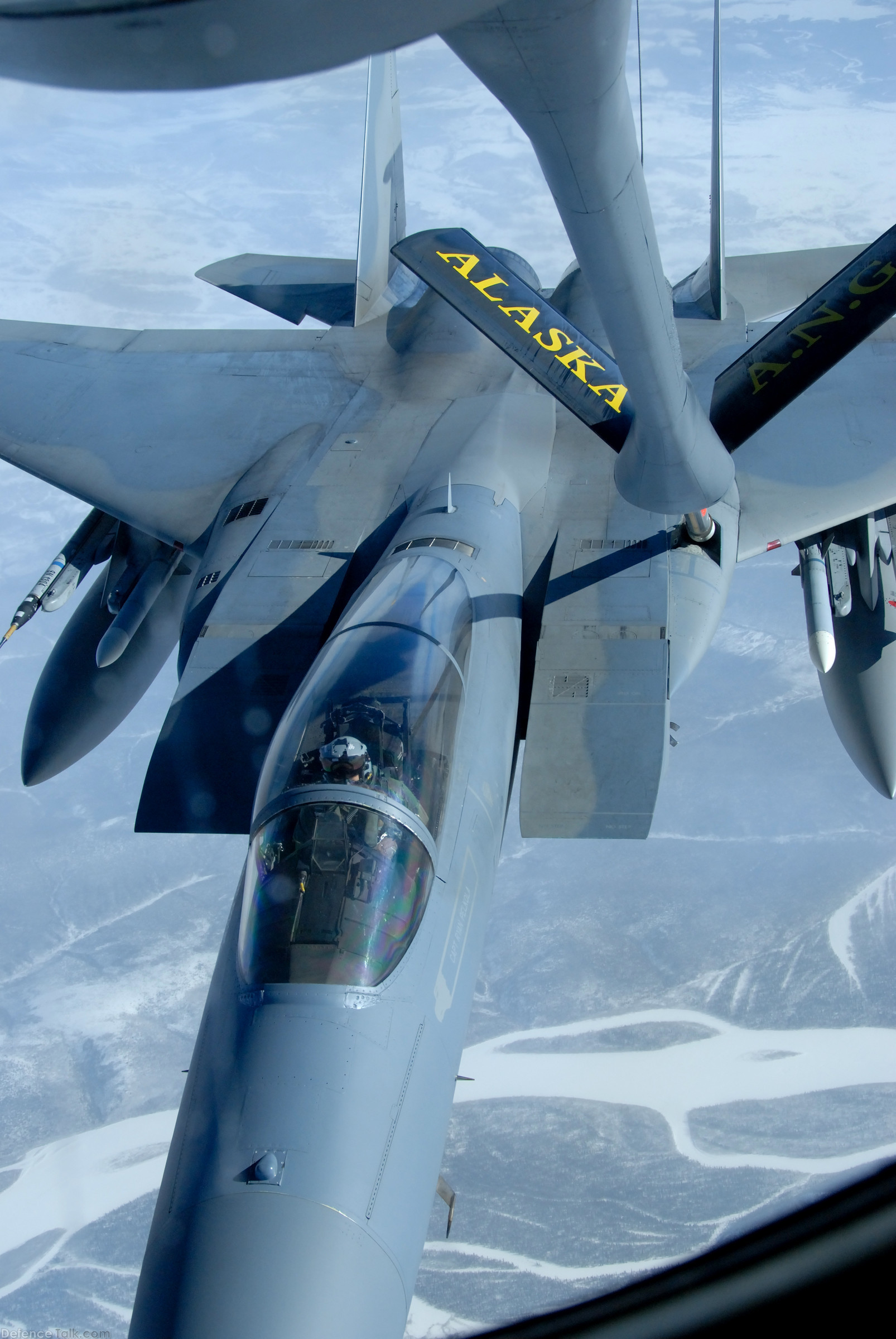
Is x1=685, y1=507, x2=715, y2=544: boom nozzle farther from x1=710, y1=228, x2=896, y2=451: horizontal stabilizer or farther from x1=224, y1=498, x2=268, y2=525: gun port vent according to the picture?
x1=224, y1=498, x2=268, y2=525: gun port vent

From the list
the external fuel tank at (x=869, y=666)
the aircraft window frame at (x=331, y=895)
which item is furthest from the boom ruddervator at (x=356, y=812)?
the external fuel tank at (x=869, y=666)

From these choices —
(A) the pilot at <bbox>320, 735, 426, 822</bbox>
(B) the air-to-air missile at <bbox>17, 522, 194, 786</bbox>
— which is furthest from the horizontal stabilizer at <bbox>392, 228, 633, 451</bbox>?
(B) the air-to-air missile at <bbox>17, 522, 194, 786</bbox>

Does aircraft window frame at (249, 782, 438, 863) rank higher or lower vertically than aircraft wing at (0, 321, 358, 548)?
lower

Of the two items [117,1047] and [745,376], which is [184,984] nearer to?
[117,1047]

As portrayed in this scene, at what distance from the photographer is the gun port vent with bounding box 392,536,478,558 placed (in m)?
5.46

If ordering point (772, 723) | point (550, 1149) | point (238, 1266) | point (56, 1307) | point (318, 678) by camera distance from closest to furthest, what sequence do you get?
1. point (238, 1266)
2. point (318, 678)
3. point (56, 1307)
4. point (550, 1149)
5. point (772, 723)

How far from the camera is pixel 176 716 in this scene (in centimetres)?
568

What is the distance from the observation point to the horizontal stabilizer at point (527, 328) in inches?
172

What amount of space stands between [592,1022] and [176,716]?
38.6 ft

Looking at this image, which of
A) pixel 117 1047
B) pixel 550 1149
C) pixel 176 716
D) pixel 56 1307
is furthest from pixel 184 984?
pixel 176 716

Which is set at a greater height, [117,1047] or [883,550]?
[883,550]

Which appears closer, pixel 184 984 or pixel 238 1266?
pixel 238 1266

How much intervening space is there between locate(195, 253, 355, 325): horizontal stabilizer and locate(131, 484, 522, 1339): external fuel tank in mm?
6619

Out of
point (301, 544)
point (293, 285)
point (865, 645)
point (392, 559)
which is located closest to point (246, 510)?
point (301, 544)
